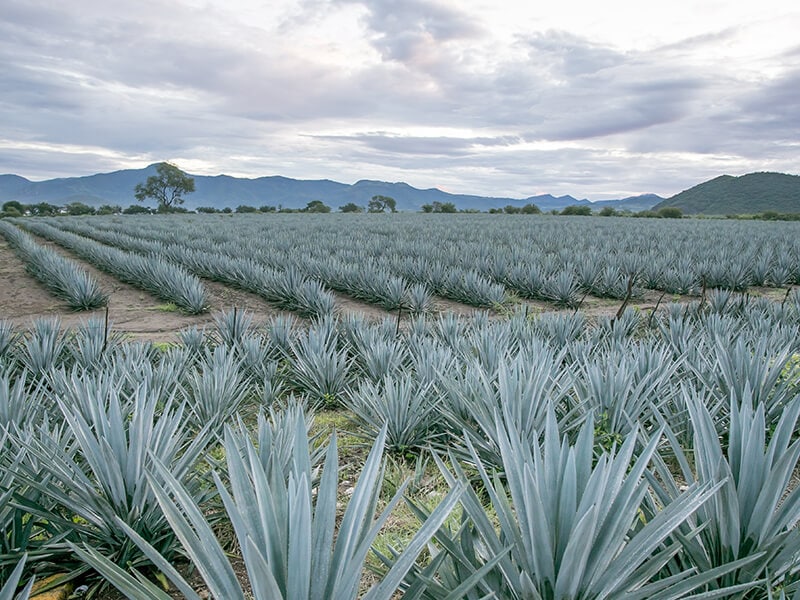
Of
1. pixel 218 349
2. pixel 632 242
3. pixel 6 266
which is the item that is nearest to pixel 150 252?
pixel 6 266

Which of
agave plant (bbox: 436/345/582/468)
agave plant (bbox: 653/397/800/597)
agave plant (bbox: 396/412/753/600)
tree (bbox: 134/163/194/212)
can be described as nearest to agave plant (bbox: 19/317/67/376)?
agave plant (bbox: 436/345/582/468)

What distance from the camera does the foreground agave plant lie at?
0.93 meters

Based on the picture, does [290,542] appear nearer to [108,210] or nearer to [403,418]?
[403,418]

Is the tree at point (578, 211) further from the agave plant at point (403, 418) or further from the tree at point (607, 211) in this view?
the agave plant at point (403, 418)

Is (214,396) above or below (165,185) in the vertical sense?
below

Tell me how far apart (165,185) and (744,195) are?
11331 cm

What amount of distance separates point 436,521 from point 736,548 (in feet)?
2.87

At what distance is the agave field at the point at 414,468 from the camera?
104 cm

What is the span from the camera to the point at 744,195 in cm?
10988

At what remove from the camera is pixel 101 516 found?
1.69 metres

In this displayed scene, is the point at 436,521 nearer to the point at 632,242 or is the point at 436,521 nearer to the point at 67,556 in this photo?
the point at 67,556

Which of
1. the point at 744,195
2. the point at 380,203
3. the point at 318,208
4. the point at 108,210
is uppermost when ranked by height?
the point at 744,195

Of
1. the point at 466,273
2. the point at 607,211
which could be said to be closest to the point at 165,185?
the point at 607,211

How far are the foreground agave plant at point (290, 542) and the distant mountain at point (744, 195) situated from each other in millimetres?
106826
